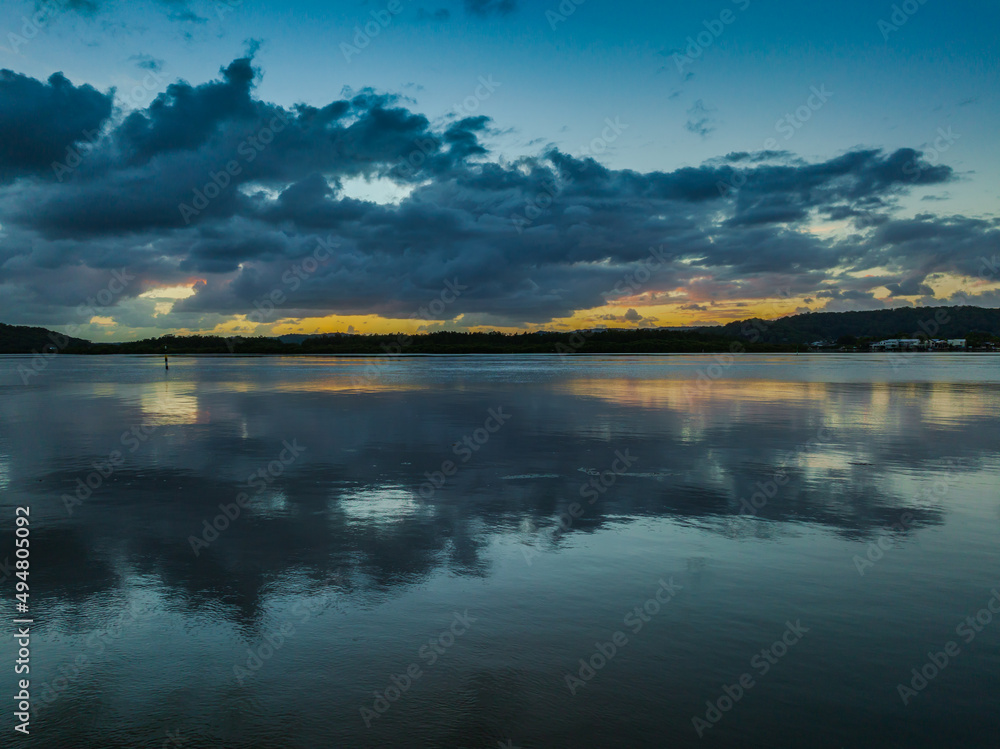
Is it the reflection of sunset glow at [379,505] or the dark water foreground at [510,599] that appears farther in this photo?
the reflection of sunset glow at [379,505]

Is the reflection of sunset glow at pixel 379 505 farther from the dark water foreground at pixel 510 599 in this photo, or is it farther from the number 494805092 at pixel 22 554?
the number 494805092 at pixel 22 554

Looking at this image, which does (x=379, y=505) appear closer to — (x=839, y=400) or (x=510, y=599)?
(x=510, y=599)

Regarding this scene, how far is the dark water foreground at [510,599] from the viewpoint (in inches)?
206

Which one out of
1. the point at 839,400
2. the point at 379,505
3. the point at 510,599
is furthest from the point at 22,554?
the point at 839,400

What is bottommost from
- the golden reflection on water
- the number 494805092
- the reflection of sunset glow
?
the golden reflection on water

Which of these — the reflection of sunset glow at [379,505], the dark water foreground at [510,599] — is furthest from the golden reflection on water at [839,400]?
the reflection of sunset glow at [379,505]

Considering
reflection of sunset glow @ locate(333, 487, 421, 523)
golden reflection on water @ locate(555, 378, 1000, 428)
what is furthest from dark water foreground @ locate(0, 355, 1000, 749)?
golden reflection on water @ locate(555, 378, 1000, 428)

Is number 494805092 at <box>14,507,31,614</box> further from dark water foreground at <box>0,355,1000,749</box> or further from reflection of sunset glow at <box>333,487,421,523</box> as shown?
reflection of sunset glow at <box>333,487,421,523</box>

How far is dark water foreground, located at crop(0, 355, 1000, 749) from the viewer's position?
5.23m

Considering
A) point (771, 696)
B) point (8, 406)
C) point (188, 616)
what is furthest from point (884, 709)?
point (8, 406)

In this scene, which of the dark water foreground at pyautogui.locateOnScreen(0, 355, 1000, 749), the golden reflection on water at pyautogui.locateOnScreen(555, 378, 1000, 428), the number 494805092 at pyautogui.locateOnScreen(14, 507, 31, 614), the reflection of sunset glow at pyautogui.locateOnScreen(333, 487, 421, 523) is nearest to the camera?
the dark water foreground at pyautogui.locateOnScreen(0, 355, 1000, 749)

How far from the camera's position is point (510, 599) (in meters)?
7.52

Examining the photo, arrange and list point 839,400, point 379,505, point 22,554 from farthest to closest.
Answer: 1. point 839,400
2. point 379,505
3. point 22,554

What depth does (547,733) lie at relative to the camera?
16.4 feet
